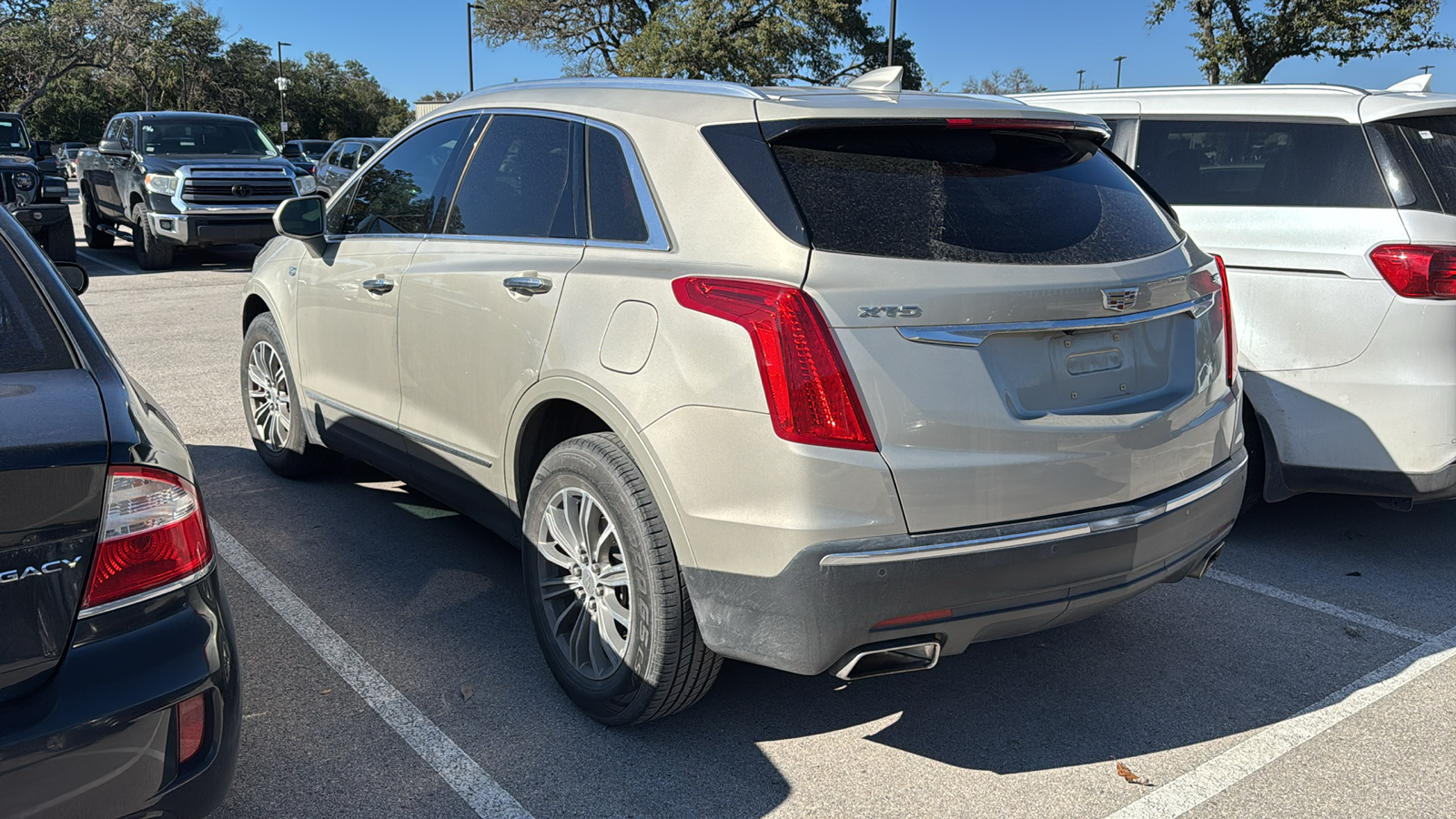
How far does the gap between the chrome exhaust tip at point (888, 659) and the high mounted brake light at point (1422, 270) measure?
Answer: 2.67 metres

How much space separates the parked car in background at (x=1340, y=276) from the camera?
13.8 ft

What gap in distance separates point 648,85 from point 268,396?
288 centimetres

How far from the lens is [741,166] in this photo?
290 centimetres

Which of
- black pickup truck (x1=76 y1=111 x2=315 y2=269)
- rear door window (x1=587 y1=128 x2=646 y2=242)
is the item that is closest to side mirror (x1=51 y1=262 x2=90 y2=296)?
rear door window (x1=587 y1=128 x2=646 y2=242)

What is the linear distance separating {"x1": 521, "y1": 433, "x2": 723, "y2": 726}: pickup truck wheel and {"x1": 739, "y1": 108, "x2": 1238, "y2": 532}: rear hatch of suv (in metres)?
0.69

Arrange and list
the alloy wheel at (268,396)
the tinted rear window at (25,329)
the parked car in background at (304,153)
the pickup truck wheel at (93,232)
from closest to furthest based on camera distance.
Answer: the tinted rear window at (25,329), the alloy wheel at (268,396), the pickup truck wheel at (93,232), the parked car in background at (304,153)

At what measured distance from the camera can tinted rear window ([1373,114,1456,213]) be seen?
4.27 meters

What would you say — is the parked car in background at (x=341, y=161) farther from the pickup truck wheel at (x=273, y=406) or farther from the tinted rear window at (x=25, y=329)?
the tinted rear window at (x=25, y=329)

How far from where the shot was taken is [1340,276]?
4.36m

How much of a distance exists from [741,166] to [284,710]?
2.02 metres

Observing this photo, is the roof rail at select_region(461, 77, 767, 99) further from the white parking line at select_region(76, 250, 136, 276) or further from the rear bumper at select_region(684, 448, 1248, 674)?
the white parking line at select_region(76, 250, 136, 276)

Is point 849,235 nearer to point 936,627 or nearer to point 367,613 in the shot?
point 936,627

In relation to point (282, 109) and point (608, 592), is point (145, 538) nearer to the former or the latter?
point (608, 592)

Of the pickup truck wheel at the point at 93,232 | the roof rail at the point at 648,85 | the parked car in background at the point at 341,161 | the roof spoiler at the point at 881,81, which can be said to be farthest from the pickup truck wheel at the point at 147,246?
the roof spoiler at the point at 881,81
